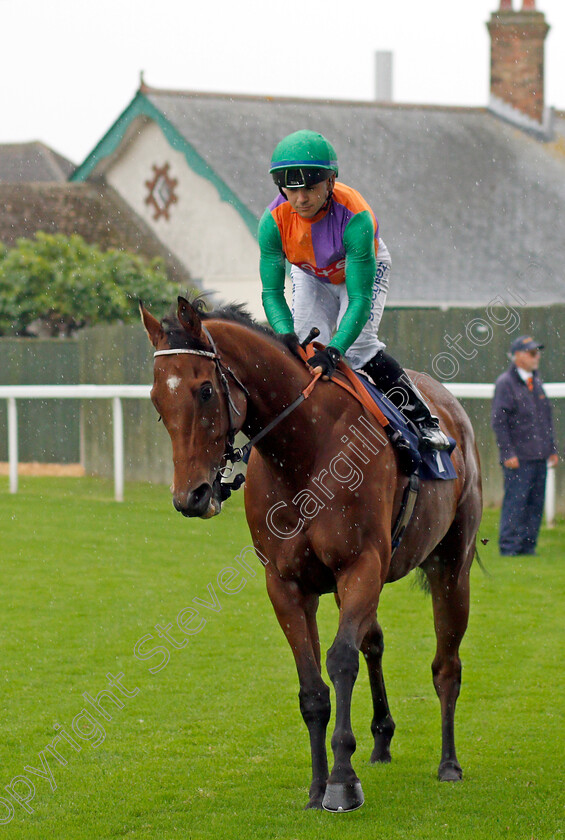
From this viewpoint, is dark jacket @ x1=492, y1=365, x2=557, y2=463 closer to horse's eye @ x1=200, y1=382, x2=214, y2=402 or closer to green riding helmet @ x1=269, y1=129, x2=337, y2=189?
green riding helmet @ x1=269, y1=129, x2=337, y2=189

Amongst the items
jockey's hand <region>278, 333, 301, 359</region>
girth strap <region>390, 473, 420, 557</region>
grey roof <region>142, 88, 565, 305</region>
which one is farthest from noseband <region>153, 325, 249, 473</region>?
grey roof <region>142, 88, 565, 305</region>

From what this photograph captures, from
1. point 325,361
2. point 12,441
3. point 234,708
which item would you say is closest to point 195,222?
point 12,441

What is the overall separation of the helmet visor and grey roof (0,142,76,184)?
35.0 meters

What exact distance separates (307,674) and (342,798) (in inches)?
17.9

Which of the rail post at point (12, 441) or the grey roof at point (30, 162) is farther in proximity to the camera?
the grey roof at point (30, 162)

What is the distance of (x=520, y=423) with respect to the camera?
9438 mm

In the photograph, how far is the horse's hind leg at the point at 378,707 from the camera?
4.63 metres

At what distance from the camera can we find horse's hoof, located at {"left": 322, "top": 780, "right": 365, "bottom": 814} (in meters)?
3.62

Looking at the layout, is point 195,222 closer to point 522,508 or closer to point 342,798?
point 522,508

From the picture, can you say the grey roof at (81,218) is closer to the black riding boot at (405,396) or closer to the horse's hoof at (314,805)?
the black riding boot at (405,396)

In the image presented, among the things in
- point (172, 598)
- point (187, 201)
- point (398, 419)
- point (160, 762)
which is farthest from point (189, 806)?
point (187, 201)

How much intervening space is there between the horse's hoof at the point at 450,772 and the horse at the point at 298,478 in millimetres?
654

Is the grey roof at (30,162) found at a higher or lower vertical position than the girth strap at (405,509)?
higher

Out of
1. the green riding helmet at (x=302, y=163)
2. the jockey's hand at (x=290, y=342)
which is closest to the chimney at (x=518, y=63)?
Answer: the green riding helmet at (x=302, y=163)
